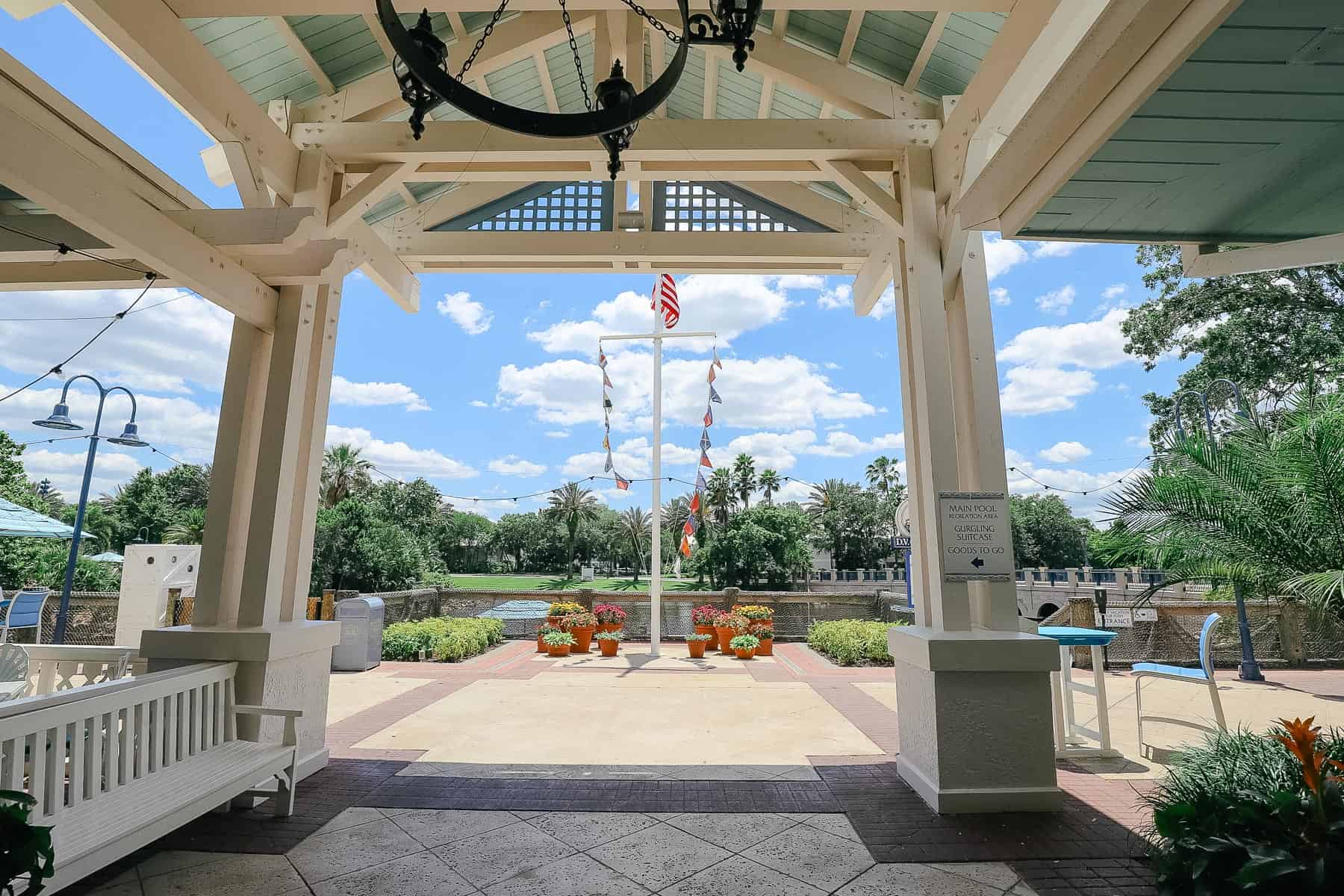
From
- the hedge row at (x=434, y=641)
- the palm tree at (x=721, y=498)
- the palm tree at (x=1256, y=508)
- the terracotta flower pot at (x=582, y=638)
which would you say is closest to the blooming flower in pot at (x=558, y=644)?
the terracotta flower pot at (x=582, y=638)

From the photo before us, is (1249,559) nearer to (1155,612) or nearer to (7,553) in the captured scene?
(1155,612)

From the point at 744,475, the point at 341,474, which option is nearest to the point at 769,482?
the point at 744,475

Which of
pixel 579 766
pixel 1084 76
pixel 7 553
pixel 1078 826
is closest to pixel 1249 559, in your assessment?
pixel 1078 826

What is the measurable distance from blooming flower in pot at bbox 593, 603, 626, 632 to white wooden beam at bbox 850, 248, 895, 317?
647cm

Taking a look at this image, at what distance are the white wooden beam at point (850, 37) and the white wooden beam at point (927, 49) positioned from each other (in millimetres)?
441

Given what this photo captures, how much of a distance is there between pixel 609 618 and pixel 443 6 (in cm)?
893

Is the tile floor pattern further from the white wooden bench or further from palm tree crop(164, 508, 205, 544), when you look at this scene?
palm tree crop(164, 508, 205, 544)

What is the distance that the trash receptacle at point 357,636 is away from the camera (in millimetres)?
8555

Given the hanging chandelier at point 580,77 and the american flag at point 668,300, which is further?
the american flag at point 668,300

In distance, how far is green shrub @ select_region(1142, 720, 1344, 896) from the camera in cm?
176

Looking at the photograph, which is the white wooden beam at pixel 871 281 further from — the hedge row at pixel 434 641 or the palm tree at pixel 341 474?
the palm tree at pixel 341 474

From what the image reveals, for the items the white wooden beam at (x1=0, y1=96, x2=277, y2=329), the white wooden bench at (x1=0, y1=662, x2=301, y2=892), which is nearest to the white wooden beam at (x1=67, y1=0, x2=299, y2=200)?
the white wooden beam at (x1=0, y1=96, x2=277, y2=329)

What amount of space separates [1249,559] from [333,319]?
19.4ft

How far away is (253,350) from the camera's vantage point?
4.39m
